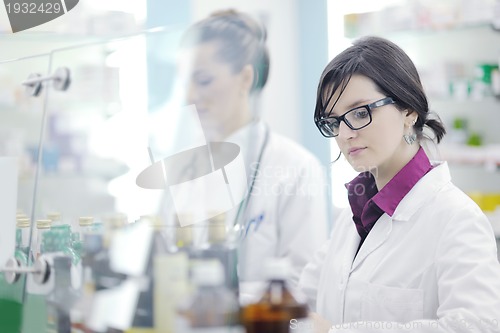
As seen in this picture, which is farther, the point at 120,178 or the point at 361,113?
the point at 361,113

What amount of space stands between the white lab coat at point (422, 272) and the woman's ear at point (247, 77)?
0.51 metres

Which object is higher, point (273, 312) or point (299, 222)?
point (273, 312)

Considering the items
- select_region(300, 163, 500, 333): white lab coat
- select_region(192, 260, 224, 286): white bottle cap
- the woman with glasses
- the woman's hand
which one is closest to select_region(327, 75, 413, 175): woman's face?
the woman with glasses

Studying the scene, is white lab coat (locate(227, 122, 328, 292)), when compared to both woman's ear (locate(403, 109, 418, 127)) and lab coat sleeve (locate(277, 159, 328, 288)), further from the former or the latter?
woman's ear (locate(403, 109, 418, 127))

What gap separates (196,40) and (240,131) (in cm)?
33

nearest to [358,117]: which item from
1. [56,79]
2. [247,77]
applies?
[247,77]

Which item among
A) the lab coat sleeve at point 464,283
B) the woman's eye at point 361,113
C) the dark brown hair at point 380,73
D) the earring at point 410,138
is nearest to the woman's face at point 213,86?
the dark brown hair at point 380,73

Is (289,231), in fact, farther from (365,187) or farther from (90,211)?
(90,211)

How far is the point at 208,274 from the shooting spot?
963 mm

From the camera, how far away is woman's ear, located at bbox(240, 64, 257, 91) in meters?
1.80

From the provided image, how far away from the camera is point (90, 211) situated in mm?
1447

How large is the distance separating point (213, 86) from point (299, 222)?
73 cm

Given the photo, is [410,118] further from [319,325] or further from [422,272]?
[319,325]

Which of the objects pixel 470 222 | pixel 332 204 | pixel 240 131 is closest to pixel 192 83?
pixel 240 131
